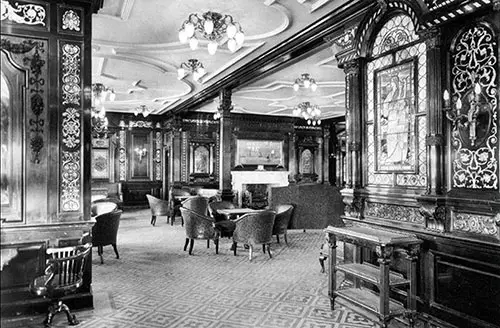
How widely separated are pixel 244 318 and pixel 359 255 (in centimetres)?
156

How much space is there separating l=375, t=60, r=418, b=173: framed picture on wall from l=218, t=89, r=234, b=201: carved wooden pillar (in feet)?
17.3

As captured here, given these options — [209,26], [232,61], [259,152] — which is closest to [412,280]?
[209,26]

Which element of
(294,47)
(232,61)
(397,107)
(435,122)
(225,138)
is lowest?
(435,122)

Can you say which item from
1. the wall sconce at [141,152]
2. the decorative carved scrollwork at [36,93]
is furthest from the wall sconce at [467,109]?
the wall sconce at [141,152]

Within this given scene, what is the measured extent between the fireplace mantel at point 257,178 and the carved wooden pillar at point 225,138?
5.24m

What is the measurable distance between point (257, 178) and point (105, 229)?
9.43 meters

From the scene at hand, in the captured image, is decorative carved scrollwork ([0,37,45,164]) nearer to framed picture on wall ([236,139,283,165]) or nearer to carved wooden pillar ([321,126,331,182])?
framed picture on wall ([236,139,283,165])

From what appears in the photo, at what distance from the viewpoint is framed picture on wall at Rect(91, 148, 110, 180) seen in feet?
48.0

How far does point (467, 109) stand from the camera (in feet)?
11.2

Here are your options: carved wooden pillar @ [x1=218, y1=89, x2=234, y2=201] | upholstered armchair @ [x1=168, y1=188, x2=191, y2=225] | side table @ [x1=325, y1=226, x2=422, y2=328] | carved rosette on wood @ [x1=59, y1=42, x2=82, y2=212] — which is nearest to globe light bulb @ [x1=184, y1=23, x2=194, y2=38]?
carved rosette on wood @ [x1=59, y1=42, x2=82, y2=212]

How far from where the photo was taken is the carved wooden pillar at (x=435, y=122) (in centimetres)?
359

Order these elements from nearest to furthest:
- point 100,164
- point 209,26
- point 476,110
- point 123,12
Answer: point 476,110 < point 209,26 < point 123,12 < point 100,164

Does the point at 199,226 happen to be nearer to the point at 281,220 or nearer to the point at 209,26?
the point at 281,220

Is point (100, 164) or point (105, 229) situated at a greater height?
point (100, 164)
